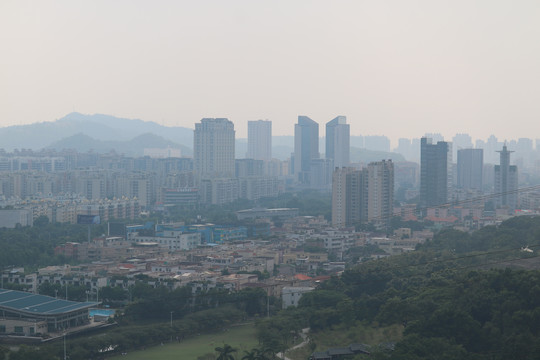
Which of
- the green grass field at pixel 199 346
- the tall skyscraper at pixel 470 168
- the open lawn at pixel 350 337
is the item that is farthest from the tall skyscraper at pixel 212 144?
the open lawn at pixel 350 337

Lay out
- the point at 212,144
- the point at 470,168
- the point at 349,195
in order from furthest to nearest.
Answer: the point at 470,168 → the point at 212,144 → the point at 349,195

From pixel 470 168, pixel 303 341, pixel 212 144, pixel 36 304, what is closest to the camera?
pixel 303 341

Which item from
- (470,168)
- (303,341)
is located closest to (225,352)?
(303,341)

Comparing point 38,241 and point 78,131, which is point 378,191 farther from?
point 78,131

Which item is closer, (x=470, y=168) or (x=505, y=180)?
(x=505, y=180)

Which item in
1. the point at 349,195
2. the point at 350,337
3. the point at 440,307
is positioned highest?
the point at 349,195

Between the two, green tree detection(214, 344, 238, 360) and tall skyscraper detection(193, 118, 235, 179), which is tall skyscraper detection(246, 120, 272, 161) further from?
green tree detection(214, 344, 238, 360)

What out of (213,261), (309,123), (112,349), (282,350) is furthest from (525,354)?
(309,123)

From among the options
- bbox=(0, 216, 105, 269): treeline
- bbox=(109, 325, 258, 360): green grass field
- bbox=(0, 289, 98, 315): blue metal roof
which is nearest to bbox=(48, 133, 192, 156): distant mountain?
bbox=(0, 216, 105, 269): treeline
